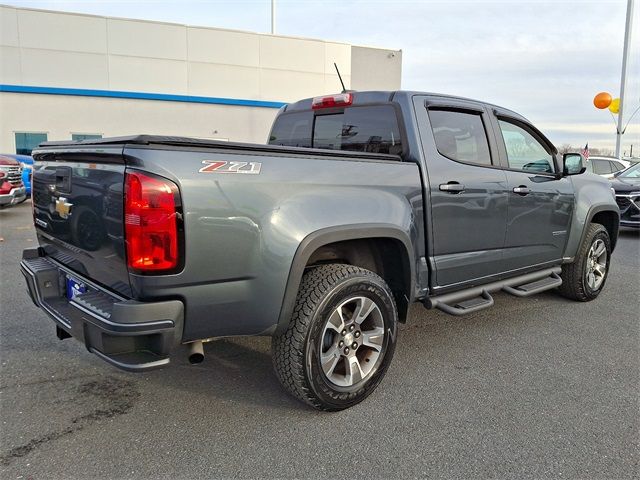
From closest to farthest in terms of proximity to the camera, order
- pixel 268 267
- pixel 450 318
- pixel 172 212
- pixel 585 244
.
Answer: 1. pixel 172 212
2. pixel 268 267
3. pixel 450 318
4. pixel 585 244

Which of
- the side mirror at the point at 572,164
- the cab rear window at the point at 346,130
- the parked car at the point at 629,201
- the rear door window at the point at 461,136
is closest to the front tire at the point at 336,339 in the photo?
the cab rear window at the point at 346,130

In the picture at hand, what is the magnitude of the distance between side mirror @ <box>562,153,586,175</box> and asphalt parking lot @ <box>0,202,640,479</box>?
1.55 m

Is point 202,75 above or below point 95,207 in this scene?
above

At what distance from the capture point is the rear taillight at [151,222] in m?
2.22

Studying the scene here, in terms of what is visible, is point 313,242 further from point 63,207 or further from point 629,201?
point 629,201

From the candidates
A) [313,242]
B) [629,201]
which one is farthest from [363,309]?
[629,201]

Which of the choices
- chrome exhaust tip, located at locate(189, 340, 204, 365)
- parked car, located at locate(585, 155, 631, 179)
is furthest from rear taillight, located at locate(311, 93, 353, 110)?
parked car, located at locate(585, 155, 631, 179)

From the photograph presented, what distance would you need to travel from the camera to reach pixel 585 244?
5090mm

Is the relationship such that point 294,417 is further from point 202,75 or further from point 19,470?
point 202,75

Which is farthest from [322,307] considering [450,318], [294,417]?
[450,318]

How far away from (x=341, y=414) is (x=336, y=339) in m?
0.45

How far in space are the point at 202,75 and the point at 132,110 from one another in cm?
351

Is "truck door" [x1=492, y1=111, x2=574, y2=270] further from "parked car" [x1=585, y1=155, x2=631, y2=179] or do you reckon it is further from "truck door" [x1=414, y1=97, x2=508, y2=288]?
"parked car" [x1=585, y1=155, x2=631, y2=179]

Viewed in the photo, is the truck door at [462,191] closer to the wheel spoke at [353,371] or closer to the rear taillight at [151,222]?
the wheel spoke at [353,371]
